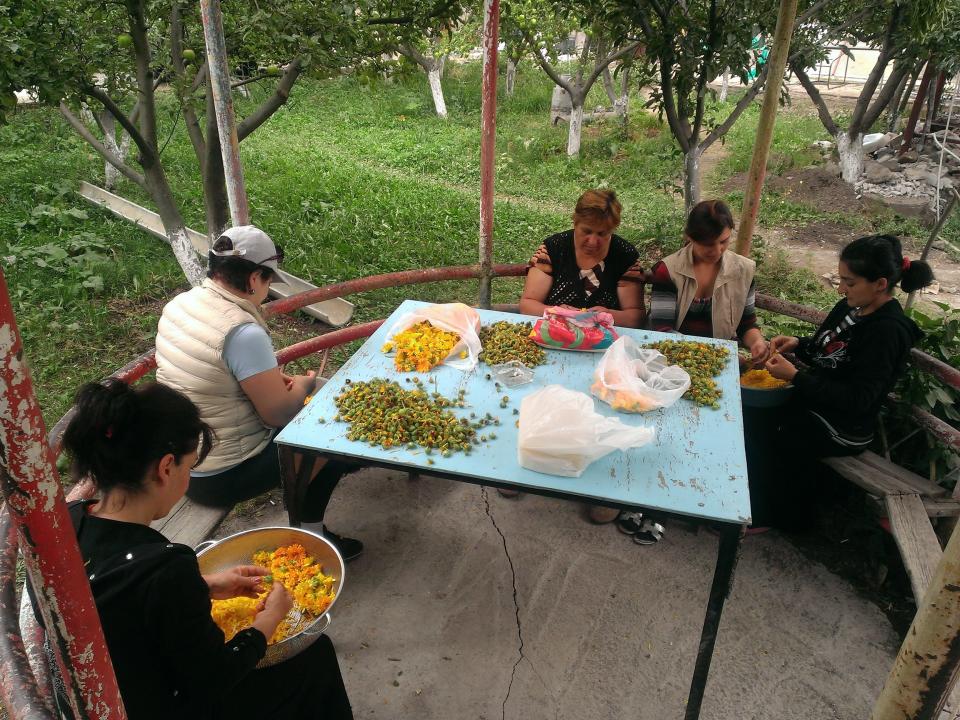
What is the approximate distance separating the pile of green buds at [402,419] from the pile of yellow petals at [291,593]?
1.57 ft

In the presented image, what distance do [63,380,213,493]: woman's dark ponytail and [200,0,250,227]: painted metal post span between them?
7.54ft

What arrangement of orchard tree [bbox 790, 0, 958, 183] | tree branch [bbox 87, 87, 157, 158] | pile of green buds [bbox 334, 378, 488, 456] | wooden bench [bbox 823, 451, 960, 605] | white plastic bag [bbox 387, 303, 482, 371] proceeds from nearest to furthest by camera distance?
pile of green buds [bbox 334, 378, 488, 456]
wooden bench [bbox 823, 451, 960, 605]
white plastic bag [bbox 387, 303, 482, 371]
tree branch [bbox 87, 87, 157, 158]
orchard tree [bbox 790, 0, 958, 183]

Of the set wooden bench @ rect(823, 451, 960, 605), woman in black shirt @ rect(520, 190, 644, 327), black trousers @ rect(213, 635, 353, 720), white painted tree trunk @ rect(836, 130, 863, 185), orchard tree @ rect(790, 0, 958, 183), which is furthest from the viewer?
white painted tree trunk @ rect(836, 130, 863, 185)

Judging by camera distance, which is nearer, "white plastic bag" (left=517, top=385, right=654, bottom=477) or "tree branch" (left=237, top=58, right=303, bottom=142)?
"white plastic bag" (left=517, top=385, right=654, bottom=477)

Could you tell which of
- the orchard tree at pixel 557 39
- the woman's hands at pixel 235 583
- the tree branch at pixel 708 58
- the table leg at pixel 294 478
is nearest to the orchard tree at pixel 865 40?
the orchard tree at pixel 557 39

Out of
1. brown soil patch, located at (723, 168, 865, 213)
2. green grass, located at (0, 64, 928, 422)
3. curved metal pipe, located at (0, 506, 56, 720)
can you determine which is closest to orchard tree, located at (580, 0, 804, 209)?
green grass, located at (0, 64, 928, 422)

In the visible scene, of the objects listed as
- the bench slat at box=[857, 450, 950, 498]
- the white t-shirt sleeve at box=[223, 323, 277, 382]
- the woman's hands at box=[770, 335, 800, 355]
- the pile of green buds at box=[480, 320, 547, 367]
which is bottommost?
the bench slat at box=[857, 450, 950, 498]

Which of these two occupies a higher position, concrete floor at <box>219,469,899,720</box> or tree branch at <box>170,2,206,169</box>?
tree branch at <box>170,2,206,169</box>

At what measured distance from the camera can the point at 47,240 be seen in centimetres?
689

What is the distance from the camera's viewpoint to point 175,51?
507 cm

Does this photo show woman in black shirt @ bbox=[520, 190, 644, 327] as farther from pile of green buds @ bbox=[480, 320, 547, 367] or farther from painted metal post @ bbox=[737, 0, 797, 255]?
painted metal post @ bbox=[737, 0, 797, 255]

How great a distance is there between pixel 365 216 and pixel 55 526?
7426 millimetres

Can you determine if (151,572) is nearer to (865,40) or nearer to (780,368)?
(780,368)

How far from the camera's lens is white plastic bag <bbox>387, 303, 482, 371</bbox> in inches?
124
